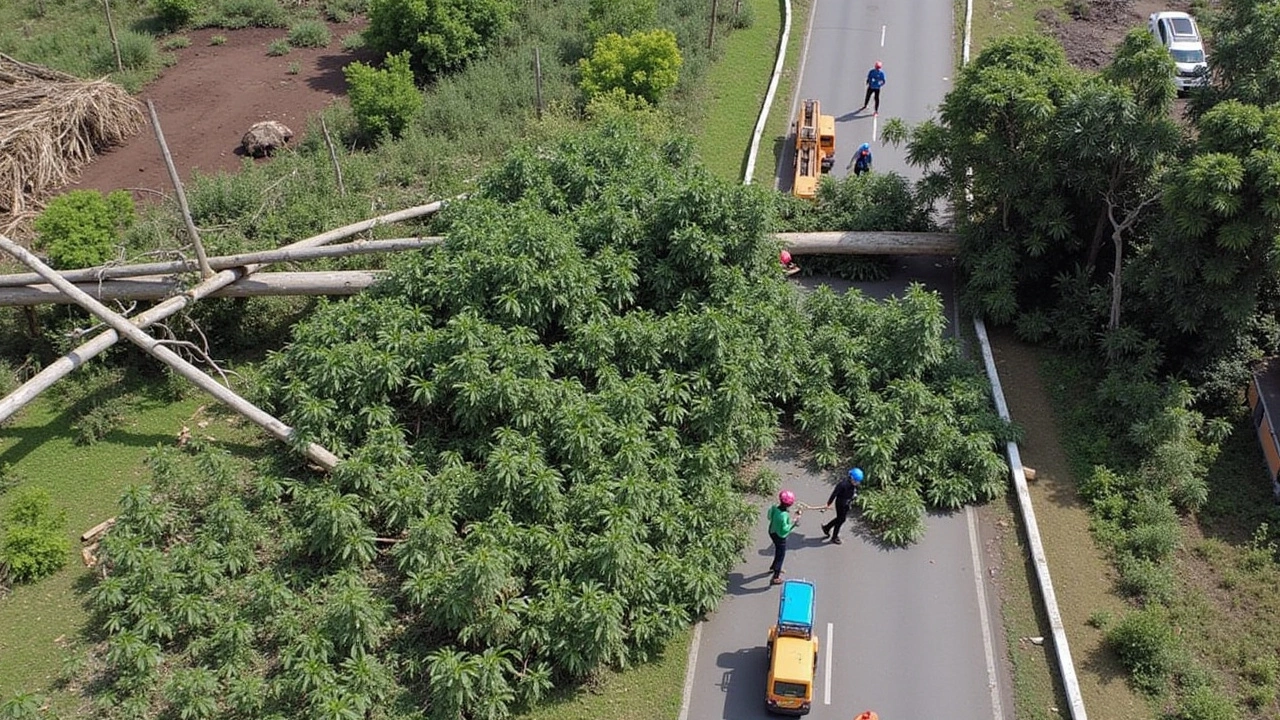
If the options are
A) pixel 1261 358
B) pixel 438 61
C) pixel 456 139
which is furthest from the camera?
pixel 438 61

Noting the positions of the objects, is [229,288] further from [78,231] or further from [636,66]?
[636,66]

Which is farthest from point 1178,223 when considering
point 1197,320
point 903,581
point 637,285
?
point 637,285

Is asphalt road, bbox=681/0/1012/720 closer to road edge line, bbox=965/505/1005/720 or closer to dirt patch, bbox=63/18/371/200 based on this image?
road edge line, bbox=965/505/1005/720

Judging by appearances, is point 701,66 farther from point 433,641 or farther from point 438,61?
point 433,641

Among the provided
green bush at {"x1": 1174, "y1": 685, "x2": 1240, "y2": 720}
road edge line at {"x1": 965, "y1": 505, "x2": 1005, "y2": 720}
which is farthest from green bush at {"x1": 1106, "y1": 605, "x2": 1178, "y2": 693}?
road edge line at {"x1": 965, "y1": 505, "x2": 1005, "y2": 720}

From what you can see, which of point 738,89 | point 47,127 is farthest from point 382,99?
point 738,89

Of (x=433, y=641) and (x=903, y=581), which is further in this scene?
(x=903, y=581)

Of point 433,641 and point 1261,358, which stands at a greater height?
point 1261,358
